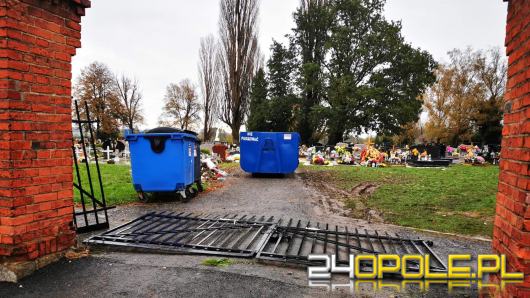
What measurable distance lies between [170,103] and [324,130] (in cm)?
2664

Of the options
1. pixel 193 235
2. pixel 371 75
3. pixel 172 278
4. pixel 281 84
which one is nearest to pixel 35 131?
pixel 172 278

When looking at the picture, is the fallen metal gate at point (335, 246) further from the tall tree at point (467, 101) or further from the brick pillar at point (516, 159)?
the tall tree at point (467, 101)

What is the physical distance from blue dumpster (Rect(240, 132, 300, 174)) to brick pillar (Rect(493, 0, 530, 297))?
9010 millimetres

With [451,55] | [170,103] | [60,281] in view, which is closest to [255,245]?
[60,281]

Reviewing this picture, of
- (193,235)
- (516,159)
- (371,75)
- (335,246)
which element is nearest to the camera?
(516,159)

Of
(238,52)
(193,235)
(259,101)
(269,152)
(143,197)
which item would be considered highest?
(238,52)

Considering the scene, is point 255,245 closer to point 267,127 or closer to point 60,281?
point 60,281

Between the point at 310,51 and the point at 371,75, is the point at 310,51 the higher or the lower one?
the higher one

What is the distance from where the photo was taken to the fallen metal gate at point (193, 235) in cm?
348

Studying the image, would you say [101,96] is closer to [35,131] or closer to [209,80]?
[209,80]

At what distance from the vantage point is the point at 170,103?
164ft

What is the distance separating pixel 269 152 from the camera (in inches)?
453

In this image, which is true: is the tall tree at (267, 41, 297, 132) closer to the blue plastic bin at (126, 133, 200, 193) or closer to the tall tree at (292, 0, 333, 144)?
the tall tree at (292, 0, 333, 144)

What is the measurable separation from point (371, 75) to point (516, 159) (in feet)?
95.5
